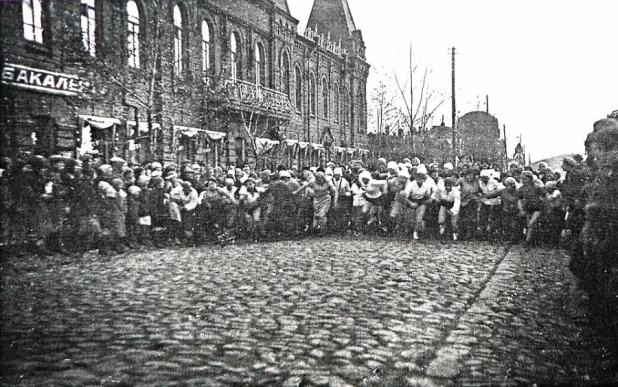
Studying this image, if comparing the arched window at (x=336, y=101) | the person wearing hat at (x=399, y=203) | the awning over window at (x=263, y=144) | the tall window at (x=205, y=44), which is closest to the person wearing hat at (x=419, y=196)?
the person wearing hat at (x=399, y=203)

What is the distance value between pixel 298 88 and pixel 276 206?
19.7 meters

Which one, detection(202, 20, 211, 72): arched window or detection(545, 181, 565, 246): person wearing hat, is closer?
detection(545, 181, 565, 246): person wearing hat

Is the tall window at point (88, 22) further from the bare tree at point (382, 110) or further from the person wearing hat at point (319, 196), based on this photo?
the bare tree at point (382, 110)

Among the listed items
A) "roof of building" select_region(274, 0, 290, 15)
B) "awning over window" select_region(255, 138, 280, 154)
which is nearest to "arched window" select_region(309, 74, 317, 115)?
"roof of building" select_region(274, 0, 290, 15)

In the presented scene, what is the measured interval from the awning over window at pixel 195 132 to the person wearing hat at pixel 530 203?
1232cm

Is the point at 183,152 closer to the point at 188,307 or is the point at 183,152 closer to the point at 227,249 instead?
the point at 227,249

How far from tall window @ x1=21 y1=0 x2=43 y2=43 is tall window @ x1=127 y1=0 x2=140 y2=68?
878cm

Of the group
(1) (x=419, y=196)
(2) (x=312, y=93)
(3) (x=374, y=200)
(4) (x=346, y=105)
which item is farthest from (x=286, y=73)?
(1) (x=419, y=196)

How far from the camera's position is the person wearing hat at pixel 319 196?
45.1ft

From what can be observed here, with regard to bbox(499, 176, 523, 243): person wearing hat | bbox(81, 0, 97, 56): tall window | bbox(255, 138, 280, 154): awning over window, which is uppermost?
bbox(81, 0, 97, 56): tall window

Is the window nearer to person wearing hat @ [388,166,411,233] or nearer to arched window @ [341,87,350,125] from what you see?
arched window @ [341,87,350,125]

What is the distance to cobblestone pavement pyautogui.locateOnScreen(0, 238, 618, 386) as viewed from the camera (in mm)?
4059

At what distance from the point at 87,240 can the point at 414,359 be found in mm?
7262

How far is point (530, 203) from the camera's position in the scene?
12.1 metres
